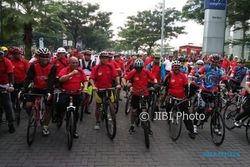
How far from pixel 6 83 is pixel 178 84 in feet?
13.5

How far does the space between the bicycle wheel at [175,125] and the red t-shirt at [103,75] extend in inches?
67.6

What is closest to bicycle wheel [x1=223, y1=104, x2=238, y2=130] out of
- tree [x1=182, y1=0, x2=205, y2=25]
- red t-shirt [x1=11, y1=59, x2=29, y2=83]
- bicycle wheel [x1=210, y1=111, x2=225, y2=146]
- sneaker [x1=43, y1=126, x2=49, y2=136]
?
bicycle wheel [x1=210, y1=111, x2=225, y2=146]

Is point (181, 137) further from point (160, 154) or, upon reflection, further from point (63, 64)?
point (63, 64)

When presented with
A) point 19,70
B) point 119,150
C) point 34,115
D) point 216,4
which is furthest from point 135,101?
point 216,4

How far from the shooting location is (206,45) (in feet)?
66.0

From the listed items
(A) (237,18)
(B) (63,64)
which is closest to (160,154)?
(B) (63,64)

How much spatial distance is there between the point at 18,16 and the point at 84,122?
13130 mm

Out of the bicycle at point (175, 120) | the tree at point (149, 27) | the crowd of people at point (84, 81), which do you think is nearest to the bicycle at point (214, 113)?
the crowd of people at point (84, 81)

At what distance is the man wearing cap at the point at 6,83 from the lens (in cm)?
831

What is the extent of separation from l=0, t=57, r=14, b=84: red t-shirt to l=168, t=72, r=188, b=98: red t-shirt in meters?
3.78

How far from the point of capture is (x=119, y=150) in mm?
7242

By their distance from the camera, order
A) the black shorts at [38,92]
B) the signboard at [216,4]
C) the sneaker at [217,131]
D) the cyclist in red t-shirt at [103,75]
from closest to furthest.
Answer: the black shorts at [38,92] → the sneaker at [217,131] → the cyclist in red t-shirt at [103,75] → the signboard at [216,4]

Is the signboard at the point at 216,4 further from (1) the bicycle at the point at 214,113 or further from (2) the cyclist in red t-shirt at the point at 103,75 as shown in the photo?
(2) the cyclist in red t-shirt at the point at 103,75

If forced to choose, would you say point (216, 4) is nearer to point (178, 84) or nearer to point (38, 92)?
point (178, 84)
